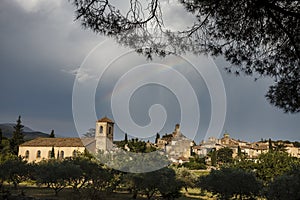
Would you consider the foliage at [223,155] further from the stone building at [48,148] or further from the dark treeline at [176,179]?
the dark treeline at [176,179]

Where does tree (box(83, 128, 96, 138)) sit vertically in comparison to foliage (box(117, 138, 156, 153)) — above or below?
above

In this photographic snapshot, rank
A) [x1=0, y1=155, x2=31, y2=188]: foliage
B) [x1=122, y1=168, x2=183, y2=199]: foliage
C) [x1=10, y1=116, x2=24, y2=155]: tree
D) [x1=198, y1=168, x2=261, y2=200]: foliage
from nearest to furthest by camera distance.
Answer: [x1=198, y1=168, x2=261, y2=200]: foliage < [x1=122, y1=168, x2=183, y2=199]: foliage < [x1=0, y1=155, x2=31, y2=188]: foliage < [x1=10, y1=116, x2=24, y2=155]: tree

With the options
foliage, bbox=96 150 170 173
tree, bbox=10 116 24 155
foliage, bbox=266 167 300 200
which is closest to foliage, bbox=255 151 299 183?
→ foliage, bbox=96 150 170 173

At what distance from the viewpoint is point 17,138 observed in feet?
168

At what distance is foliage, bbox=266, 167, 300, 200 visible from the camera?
1121cm

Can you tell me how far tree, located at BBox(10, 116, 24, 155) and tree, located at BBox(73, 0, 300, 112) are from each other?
5107cm

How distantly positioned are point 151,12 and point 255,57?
2.44 meters

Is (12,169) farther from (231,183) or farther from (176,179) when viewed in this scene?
(231,183)

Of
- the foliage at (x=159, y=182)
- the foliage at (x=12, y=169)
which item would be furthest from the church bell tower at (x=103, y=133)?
the foliage at (x=159, y=182)

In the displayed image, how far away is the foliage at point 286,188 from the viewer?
441 inches

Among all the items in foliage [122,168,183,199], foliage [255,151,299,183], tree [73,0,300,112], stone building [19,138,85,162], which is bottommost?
foliage [122,168,183,199]

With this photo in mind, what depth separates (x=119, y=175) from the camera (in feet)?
71.3

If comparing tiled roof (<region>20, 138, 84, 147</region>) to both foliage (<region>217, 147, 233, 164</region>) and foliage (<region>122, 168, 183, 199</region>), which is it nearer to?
foliage (<region>217, 147, 233, 164</region>)

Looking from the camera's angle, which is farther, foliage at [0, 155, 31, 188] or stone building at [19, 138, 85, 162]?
stone building at [19, 138, 85, 162]
